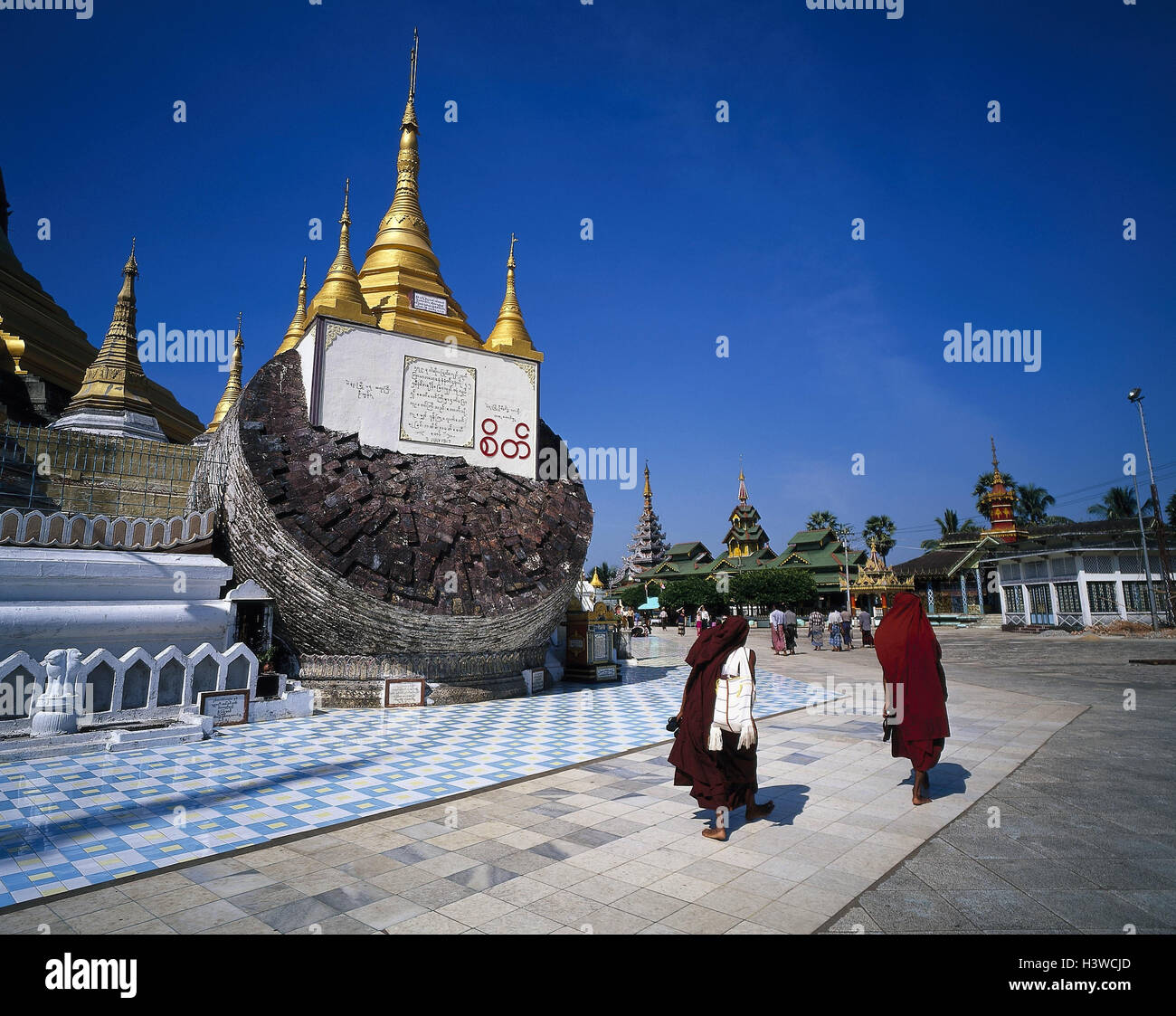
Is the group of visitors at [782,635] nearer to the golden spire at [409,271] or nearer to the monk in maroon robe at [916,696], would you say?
the golden spire at [409,271]

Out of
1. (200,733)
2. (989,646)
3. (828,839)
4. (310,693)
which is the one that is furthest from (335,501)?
(989,646)

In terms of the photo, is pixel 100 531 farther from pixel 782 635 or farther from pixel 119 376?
pixel 782 635

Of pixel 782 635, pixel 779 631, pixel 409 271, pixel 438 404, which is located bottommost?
pixel 782 635

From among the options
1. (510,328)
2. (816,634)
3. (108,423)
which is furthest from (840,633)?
(108,423)

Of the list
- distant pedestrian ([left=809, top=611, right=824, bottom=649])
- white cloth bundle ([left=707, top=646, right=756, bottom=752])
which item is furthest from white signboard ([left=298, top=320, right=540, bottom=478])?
distant pedestrian ([left=809, top=611, right=824, bottom=649])

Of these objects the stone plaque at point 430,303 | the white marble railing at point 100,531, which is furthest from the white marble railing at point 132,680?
the stone plaque at point 430,303

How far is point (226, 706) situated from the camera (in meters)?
9.66

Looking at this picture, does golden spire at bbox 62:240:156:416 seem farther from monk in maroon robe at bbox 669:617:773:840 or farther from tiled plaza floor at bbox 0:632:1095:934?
monk in maroon robe at bbox 669:617:773:840

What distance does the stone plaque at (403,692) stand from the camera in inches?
445

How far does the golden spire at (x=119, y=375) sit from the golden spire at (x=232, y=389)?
423 cm

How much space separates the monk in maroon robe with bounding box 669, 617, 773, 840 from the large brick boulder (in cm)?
682

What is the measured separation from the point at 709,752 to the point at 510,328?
15.0 meters

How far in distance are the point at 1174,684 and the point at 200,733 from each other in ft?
56.3

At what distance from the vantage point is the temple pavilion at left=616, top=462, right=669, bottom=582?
63938mm
